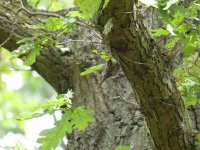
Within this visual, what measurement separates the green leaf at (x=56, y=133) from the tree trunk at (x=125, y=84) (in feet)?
0.27

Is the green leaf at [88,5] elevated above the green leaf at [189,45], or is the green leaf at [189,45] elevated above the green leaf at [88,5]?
the green leaf at [189,45]

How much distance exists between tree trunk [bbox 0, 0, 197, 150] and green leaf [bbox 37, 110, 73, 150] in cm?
8

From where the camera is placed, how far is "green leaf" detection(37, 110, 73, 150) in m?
1.35

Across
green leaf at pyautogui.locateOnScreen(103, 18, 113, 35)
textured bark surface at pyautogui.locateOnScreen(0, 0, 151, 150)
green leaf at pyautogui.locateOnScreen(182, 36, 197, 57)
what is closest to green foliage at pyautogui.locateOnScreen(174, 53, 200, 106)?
green leaf at pyautogui.locateOnScreen(182, 36, 197, 57)

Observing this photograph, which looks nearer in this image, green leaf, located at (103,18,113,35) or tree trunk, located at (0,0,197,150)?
green leaf, located at (103,18,113,35)

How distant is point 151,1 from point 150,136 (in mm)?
721

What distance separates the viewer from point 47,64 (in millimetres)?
2457

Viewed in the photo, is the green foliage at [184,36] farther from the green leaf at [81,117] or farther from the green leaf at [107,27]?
the green leaf at [81,117]

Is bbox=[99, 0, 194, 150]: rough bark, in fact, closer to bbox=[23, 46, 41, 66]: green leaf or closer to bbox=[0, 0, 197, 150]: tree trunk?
bbox=[0, 0, 197, 150]: tree trunk

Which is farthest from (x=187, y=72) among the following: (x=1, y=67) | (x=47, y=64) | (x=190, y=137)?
(x=1, y=67)

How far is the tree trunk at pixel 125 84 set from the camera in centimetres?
127

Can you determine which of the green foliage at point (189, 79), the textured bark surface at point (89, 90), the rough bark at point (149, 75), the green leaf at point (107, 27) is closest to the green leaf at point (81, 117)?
the rough bark at point (149, 75)

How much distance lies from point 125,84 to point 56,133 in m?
0.97

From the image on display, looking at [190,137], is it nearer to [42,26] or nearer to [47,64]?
[42,26]
